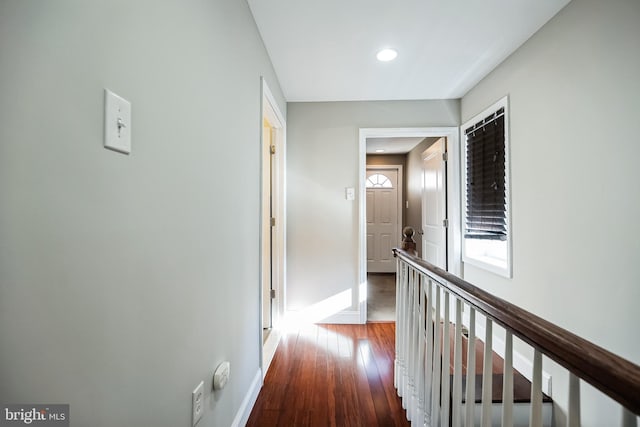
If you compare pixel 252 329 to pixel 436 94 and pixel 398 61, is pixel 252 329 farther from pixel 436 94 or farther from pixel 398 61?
pixel 436 94

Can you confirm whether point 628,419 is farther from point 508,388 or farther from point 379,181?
point 379,181

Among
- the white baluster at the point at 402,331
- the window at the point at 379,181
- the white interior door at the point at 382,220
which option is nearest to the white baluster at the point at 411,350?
the white baluster at the point at 402,331

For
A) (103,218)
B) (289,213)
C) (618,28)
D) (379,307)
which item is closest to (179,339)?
(103,218)

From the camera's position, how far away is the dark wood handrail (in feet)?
1.46

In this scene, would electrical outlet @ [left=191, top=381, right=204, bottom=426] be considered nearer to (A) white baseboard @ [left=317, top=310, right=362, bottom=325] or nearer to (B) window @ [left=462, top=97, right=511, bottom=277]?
(A) white baseboard @ [left=317, top=310, right=362, bottom=325]

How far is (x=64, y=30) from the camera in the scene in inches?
20.8

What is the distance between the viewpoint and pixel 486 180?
2604mm

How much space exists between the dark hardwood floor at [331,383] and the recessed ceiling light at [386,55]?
8.06 ft

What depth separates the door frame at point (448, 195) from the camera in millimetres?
3004

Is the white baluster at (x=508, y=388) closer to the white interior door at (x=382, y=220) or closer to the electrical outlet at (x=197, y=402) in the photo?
the electrical outlet at (x=197, y=402)

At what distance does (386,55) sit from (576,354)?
89.3 inches

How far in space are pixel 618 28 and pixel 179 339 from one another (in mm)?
2431

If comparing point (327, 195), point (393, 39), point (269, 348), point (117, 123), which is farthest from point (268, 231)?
point (117, 123)

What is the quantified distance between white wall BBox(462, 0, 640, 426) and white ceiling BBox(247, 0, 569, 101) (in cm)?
25
